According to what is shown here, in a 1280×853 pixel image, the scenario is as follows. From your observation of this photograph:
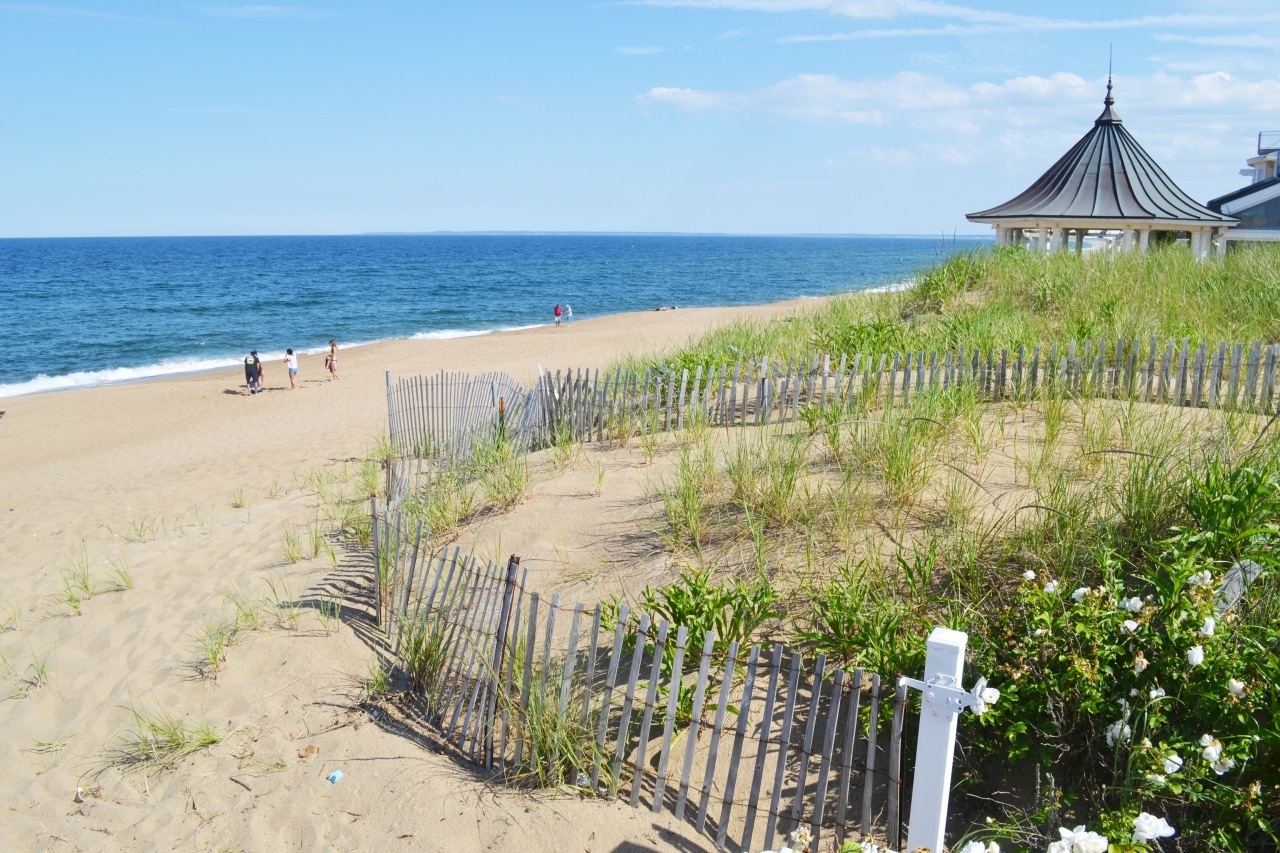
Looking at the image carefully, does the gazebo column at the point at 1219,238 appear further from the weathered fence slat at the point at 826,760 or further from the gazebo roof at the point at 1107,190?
the weathered fence slat at the point at 826,760

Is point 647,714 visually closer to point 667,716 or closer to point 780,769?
point 667,716

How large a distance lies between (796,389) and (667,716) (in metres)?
5.49

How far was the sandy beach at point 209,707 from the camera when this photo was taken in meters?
4.20

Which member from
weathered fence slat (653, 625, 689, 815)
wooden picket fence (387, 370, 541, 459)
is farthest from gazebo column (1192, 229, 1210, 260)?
weathered fence slat (653, 625, 689, 815)

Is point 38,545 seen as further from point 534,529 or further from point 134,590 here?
point 534,529

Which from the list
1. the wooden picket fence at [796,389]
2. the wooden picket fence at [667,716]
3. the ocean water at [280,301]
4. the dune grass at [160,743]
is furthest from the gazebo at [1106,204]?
the dune grass at [160,743]

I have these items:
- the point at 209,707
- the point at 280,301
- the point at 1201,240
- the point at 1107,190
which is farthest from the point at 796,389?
the point at 280,301

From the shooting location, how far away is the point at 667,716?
3994mm

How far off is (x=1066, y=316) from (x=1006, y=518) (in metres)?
7.97

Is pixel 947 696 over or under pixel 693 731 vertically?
over

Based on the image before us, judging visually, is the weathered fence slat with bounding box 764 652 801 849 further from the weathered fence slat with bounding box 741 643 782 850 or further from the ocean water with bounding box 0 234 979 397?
the ocean water with bounding box 0 234 979 397

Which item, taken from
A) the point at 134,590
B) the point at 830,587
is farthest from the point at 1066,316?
the point at 134,590

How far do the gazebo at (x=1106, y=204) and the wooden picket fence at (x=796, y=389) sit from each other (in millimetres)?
9649

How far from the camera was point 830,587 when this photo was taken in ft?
15.4
